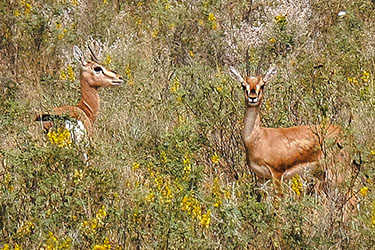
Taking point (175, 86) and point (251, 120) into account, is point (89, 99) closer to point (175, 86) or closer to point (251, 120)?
point (175, 86)

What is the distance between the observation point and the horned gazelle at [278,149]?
698cm

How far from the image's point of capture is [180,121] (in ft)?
27.7

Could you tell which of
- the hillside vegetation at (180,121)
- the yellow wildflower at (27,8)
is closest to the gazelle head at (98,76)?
the hillside vegetation at (180,121)

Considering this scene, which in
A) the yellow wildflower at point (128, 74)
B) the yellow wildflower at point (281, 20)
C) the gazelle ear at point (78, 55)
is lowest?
the yellow wildflower at point (128, 74)

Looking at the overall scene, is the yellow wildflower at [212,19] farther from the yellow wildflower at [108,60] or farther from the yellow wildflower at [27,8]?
the yellow wildflower at [27,8]

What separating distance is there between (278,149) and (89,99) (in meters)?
3.16

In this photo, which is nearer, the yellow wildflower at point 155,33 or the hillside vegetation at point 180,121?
the hillside vegetation at point 180,121

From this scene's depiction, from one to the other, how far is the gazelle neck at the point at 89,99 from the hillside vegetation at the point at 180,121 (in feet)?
0.48

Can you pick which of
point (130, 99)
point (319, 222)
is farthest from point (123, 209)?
point (130, 99)

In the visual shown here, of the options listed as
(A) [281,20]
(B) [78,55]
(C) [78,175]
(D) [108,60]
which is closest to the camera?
(C) [78,175]

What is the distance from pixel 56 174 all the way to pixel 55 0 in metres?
7.85

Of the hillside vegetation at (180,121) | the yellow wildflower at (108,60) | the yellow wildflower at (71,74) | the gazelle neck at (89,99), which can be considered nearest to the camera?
the hillside vegetation at (180,121)

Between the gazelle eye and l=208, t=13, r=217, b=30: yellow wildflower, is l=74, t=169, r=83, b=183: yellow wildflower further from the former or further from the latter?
l=208, t=13, r=217, b=30: yellow wildflower

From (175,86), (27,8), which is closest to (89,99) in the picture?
(175,86)
